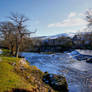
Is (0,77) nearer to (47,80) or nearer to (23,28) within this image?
(47,80)

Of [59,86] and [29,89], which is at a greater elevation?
[29,89]

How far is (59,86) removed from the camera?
5.79 m

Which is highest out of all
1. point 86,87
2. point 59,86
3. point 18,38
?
point 18,38

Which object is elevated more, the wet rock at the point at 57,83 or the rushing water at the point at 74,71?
the wet rock at the point at 57,83

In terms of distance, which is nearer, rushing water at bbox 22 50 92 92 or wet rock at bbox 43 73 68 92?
wet rock at bbox 43 73 68 92

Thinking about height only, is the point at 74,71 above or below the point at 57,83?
below

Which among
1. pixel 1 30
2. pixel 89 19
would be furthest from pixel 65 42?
pixel 1 30

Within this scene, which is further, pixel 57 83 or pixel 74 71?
pixel 74 71

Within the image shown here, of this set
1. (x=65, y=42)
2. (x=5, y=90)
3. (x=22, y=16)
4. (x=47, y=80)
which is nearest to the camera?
(x=5, y=90)

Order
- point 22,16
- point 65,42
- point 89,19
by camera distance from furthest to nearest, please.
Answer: point 65,42 < point 89,19 < point 22,16

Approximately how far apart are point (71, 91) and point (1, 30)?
2057 centimetres

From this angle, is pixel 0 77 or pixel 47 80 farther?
pixel 47 80

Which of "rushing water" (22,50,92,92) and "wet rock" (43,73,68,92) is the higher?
"wet rock" (43,73,68,92)

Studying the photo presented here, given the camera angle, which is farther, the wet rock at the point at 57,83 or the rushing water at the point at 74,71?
the rushing water at the point at 74,71
